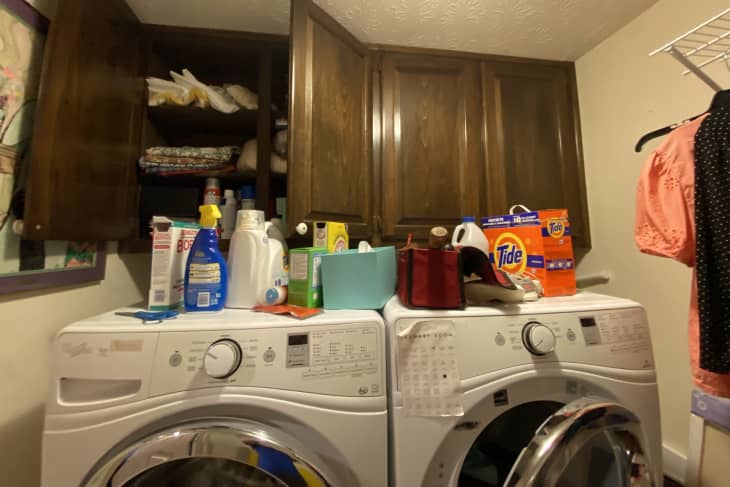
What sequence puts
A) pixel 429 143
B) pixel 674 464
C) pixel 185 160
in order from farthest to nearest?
pixel 429 143
pixel 185 160
pixel 674 464

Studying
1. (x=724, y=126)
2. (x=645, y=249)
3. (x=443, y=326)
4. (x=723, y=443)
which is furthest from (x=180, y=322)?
(x=723, y=443)

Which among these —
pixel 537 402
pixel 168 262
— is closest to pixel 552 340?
pixel 537 402

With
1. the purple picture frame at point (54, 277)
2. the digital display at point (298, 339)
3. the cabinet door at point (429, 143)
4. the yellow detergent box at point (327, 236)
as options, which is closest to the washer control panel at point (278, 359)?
the digital display at point (298, 339)

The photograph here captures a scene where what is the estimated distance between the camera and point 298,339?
0.57m

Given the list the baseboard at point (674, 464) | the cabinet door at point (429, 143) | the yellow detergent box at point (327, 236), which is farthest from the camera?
the cabinet door at point (429, 143)

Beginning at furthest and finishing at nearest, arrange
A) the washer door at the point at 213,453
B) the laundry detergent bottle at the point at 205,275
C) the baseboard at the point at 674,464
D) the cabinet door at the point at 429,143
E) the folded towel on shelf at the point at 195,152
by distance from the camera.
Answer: the cabinet door at the point at 429,143 < the folded towel on shelf at the point at 195,152 < the baseboard at the point at 674,464 < the laundry detergent bottle at the point at 205,275 < the washer door at the point at 213,453

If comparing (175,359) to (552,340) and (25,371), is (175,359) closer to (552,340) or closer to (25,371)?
(25,371)

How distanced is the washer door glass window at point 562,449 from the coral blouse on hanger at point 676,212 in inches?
8.8

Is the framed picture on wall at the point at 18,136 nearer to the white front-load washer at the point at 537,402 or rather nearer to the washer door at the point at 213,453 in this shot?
the washer door at the point at 213,453

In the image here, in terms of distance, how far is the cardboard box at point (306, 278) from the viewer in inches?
28.3

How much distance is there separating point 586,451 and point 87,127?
1585mm

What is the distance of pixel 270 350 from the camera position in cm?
56

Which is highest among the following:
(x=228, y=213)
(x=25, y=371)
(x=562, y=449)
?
(x=228, y=213)

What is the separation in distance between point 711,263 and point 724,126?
0.30m
